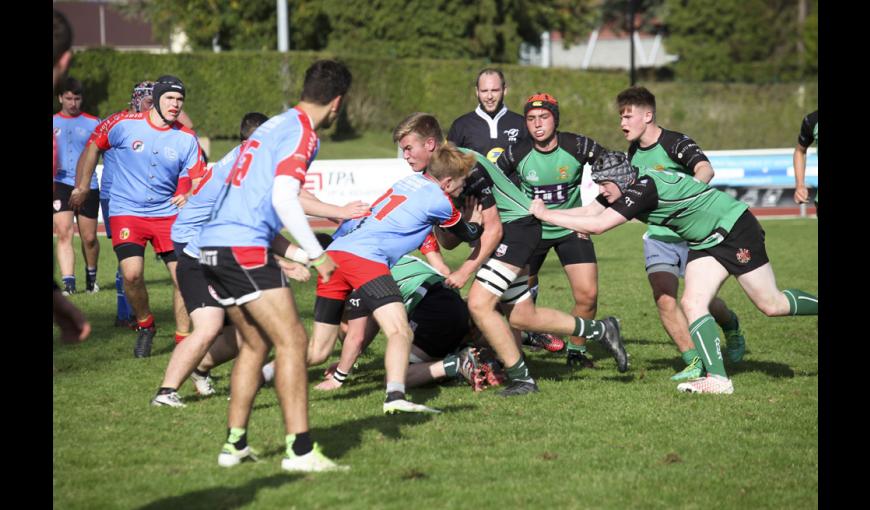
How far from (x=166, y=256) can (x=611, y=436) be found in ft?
14.9

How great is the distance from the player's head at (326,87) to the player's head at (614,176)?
247 cm

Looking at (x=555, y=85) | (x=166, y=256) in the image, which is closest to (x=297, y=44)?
(x=555, y=85)

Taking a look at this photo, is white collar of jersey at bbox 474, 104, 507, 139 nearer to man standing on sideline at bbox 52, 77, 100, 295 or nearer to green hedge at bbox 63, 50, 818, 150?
man standing on sideline at bbox 52, 77, 100, 295

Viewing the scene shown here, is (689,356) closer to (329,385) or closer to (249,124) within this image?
(329,385)

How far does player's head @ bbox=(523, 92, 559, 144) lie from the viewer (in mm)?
9117

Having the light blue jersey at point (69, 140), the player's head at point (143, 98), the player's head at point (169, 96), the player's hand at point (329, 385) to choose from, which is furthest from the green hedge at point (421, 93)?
the player's hand at point (329, 385)

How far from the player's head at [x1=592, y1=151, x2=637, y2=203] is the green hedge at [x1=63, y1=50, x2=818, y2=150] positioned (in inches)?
1180

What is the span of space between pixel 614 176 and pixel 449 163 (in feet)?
3.84

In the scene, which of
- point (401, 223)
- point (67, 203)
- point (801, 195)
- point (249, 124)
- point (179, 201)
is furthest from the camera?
point (67, 203)

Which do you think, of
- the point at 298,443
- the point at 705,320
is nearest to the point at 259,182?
the point at 298,443

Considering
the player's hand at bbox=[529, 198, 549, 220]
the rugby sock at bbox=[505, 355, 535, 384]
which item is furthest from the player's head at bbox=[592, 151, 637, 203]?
the rugby sock at bbox=[505, 355, 535, 384]

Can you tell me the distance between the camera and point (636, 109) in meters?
8.83

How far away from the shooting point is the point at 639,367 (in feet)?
31.0
